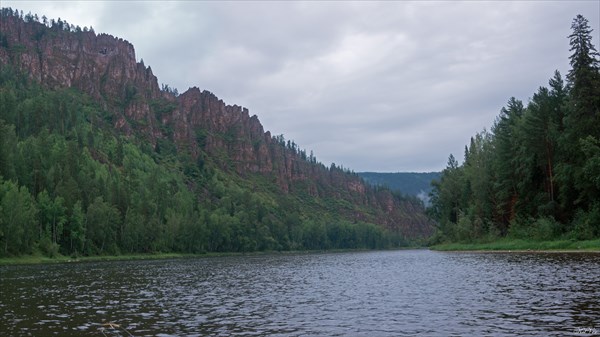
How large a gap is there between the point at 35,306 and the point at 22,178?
12804 cm

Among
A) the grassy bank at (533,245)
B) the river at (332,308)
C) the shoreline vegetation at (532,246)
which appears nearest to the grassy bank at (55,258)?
the river at (332,308)

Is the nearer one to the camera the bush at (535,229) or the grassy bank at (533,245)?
the grassy bank at (533,245)

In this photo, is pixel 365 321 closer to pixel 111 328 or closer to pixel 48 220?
pixel 111 328

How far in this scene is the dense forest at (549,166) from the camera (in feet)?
237

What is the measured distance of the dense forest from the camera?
72250 mm

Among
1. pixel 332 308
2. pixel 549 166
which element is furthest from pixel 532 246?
pixel 332 308

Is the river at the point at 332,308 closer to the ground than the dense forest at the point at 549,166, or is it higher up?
closer to the ground

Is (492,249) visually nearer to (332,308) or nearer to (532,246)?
(532,246)

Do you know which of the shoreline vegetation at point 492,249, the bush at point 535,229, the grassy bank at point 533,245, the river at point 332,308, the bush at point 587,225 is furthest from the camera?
the bush at point 535,229

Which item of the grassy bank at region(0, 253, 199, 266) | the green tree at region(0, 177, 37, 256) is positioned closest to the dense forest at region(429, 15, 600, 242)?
the grassy bank at region(0, 253, 199, 266)

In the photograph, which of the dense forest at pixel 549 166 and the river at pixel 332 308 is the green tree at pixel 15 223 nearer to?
the river at pixel 332 308

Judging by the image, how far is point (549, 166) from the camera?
84562mm

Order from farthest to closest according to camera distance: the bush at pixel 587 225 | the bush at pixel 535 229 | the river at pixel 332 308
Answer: the bush at pixel 535 229, the bush at pixel 587 225, the river at pixel 332 308

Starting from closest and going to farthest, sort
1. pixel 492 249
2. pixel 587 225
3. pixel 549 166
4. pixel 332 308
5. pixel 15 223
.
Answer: pixel 332 308
pixel 587 225
pixel 549 166
pixel 492 249
pixel 15 223
